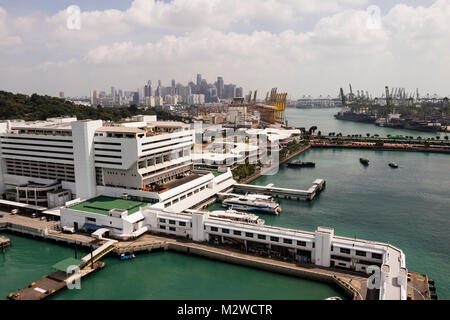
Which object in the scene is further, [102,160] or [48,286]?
[102,160]

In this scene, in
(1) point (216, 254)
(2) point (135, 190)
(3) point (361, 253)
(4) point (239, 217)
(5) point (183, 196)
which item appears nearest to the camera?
(3) point (361, 253)

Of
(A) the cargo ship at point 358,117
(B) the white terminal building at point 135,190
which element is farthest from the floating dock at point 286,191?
(A) the cargo ship at point 358,117

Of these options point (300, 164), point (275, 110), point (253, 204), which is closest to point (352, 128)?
point (275, 110)

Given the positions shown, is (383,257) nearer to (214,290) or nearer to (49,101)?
(214,290)

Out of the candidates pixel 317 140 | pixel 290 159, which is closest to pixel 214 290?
pixel 290 159

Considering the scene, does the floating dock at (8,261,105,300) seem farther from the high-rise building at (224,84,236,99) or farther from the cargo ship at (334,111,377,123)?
the high-rise building at (224,84,236,99)

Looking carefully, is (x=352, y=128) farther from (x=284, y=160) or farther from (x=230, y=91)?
(x=230, y=91)

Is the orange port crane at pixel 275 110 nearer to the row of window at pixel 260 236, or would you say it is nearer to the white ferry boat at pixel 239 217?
the white ferry boat at pixel 239 217

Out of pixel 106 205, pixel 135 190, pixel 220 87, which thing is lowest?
pixel 106 205
